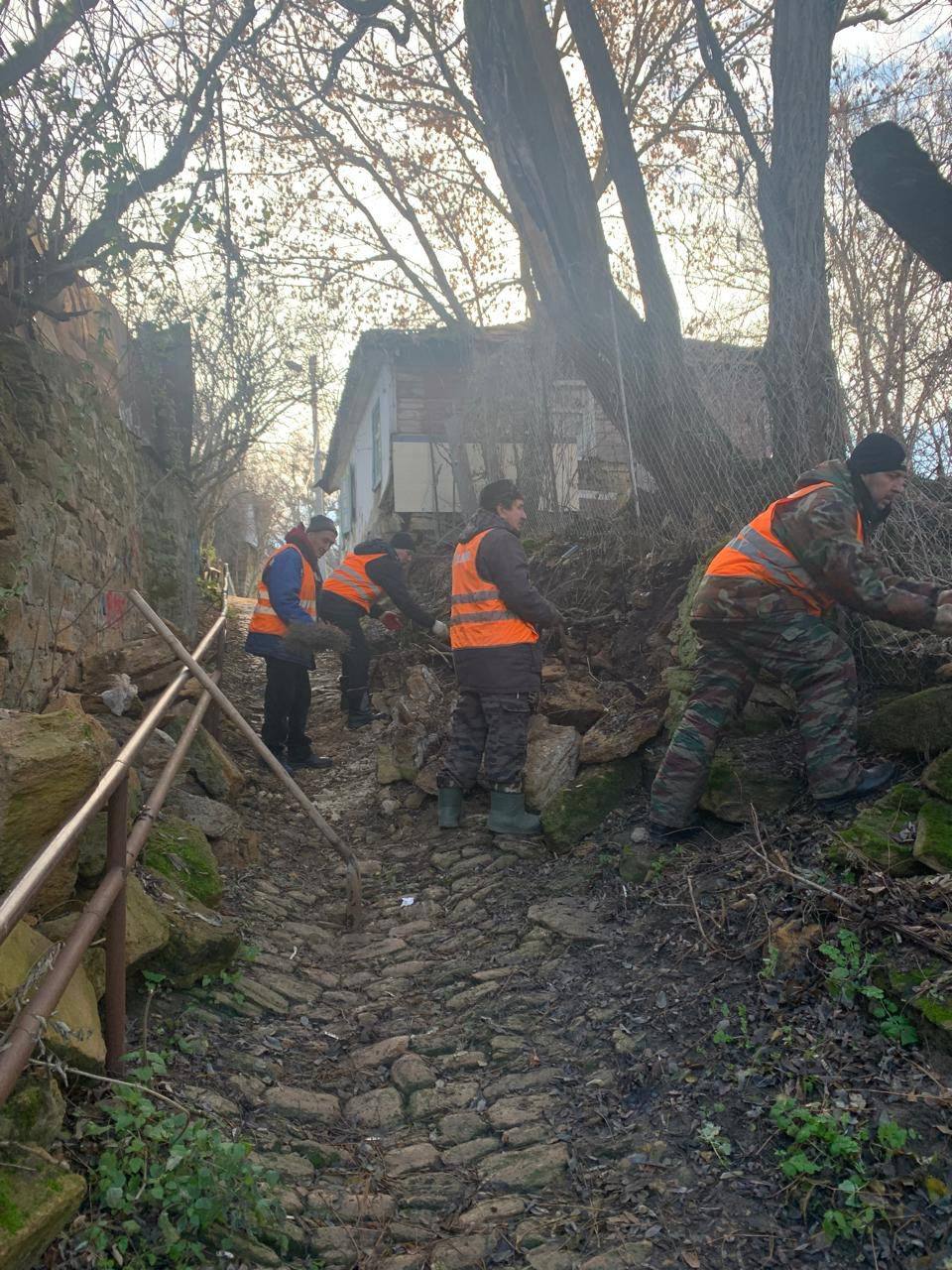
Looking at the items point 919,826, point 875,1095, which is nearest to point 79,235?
point 919,826

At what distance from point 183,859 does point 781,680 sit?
2.70m

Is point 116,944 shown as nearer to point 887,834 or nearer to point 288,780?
point 288,780

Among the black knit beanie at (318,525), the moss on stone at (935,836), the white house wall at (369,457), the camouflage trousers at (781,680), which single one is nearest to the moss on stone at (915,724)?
the camouflage trousers at (781,680)

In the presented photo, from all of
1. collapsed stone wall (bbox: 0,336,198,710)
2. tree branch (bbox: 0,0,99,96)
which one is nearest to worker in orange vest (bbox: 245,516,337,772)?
collapsed stone wall (bbox: 0,336,198,710)

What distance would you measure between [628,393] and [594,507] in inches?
40.8

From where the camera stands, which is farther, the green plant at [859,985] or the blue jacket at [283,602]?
the blue jacket at [283,602]

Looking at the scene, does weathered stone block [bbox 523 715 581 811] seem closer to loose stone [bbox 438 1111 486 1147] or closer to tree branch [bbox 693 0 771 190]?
loose stone [bbox 438 1111 486 1147]

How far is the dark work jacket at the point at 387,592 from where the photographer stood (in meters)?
7.60

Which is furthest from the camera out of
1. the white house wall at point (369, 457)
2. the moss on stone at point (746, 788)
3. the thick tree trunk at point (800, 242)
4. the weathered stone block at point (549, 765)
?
the white house wall at point (369, 457)

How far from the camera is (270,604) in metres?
7.18

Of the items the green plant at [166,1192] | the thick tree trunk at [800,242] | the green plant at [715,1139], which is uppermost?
the thick tree trunk at [800,242]

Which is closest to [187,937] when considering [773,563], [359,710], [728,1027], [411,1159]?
[411,1159]

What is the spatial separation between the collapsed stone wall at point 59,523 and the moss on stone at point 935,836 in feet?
11.8

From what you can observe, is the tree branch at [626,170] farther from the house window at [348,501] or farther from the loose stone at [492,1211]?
the house window at [348,501]
